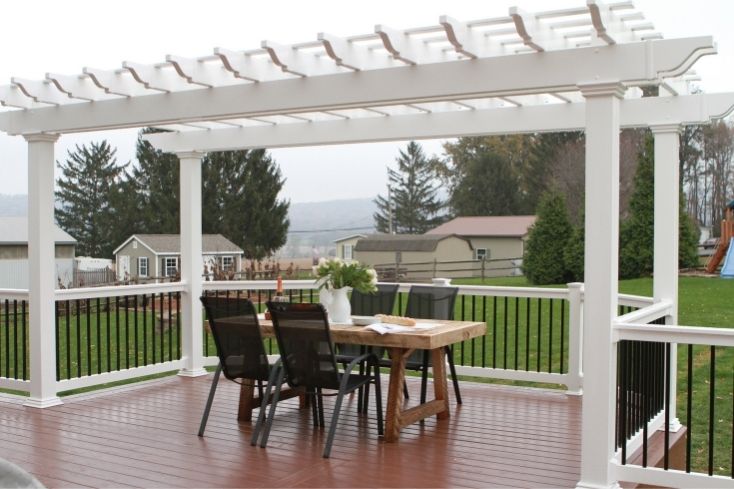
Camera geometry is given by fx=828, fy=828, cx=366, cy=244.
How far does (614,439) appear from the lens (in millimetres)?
4328

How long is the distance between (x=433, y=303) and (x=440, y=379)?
0.92m

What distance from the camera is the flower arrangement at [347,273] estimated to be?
5.76 m

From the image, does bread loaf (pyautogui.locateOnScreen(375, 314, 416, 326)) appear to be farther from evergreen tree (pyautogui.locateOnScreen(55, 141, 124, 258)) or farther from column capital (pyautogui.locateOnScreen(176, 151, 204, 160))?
evergreen tree (pyautogui.locateOnScreen(55, 141, 124, 258))

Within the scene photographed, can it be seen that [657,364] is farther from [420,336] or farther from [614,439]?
→ [420,336]

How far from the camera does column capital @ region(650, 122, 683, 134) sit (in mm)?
5543

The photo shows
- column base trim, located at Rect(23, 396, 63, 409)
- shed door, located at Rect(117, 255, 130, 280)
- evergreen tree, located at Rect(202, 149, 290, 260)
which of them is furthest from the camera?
shed door, located at Rect(117, 255, 130, 280)

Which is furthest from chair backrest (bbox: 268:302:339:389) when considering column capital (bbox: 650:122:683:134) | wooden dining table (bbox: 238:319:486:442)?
column capital (bbox: 650:122:683:134)

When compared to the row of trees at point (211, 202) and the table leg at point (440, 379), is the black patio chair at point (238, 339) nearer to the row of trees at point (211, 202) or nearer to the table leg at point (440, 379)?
the table leg at point (440, 379)

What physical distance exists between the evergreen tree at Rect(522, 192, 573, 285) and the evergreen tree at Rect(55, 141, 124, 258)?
18883mm

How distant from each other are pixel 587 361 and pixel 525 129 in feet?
8.44

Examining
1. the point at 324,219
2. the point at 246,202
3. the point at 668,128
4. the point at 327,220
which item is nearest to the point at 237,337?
the point at 668,128

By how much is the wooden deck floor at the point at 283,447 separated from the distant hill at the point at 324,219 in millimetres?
31916

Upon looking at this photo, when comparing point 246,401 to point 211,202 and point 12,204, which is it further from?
point 12,204

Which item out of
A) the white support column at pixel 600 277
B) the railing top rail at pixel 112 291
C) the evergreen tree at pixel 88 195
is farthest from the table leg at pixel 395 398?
the evergreen tree at pixel 88 195
